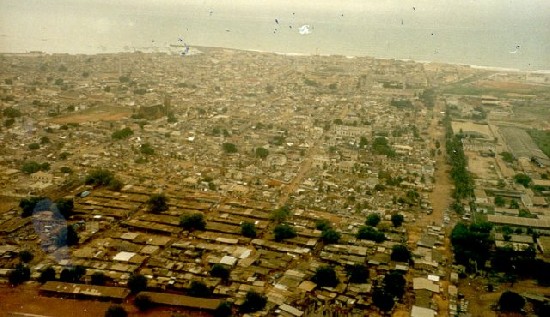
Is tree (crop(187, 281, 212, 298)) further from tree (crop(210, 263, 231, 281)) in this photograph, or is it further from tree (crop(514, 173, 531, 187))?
tree (crop(514, 173, 531, 187))

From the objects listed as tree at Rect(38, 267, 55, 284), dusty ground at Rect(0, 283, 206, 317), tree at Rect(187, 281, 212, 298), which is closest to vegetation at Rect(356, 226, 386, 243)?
tree at Rect(187, 281, 212, 298)

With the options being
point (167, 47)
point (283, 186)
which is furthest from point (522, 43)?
point (283, 186)

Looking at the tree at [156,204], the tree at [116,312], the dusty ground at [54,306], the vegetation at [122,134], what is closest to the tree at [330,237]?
the dusty ground at [54,306]

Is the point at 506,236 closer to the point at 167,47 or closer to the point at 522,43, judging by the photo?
the point at 167,47

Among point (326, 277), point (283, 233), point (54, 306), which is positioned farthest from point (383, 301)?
point (54, 306)

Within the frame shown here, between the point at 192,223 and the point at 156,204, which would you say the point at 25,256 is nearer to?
the point at 156,204
